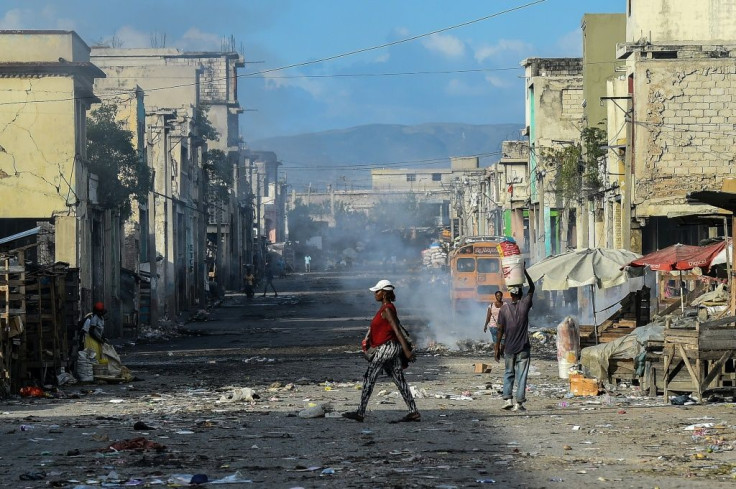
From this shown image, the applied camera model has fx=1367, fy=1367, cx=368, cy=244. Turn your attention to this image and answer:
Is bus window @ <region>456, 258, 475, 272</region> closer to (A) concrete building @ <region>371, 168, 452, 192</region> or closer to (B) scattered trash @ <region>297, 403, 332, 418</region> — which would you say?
(B) scattered trash @ <region>297, 403, 332, 418</region>

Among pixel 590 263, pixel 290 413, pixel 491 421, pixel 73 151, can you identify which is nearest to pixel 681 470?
pixel 491 421

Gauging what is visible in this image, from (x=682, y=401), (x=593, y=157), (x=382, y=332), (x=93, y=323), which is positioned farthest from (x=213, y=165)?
(x=382, y=332)

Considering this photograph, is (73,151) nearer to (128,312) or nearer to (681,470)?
(128,312)

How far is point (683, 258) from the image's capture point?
25547 millimetres

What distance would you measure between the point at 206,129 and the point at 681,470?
63.4 m

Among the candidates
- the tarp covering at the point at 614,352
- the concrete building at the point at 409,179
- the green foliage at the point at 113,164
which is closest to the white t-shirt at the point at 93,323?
the tarp covering at the point at 614,352

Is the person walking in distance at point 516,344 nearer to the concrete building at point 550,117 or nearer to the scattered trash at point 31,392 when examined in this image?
the scattered trash at point 31,392

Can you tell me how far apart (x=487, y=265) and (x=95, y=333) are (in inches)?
1014

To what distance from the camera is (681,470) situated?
11.3 meters

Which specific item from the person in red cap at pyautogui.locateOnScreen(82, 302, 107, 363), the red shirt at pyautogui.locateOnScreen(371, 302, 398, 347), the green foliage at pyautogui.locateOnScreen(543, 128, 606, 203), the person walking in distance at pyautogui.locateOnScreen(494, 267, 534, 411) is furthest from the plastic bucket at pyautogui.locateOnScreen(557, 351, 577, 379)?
the green foliage at pyautogui.locateOnScreen(543, 128, 606, 203)

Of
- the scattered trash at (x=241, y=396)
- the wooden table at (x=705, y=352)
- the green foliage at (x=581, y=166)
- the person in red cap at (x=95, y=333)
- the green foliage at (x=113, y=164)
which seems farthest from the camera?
the green foliage at (x=581, y=166)

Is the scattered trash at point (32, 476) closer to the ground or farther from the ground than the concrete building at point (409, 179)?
closer to the ground

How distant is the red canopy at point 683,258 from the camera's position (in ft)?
81.7

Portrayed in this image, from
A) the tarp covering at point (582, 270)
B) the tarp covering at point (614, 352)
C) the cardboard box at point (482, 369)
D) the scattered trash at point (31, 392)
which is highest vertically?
the tarp covering at point (582, 270)
